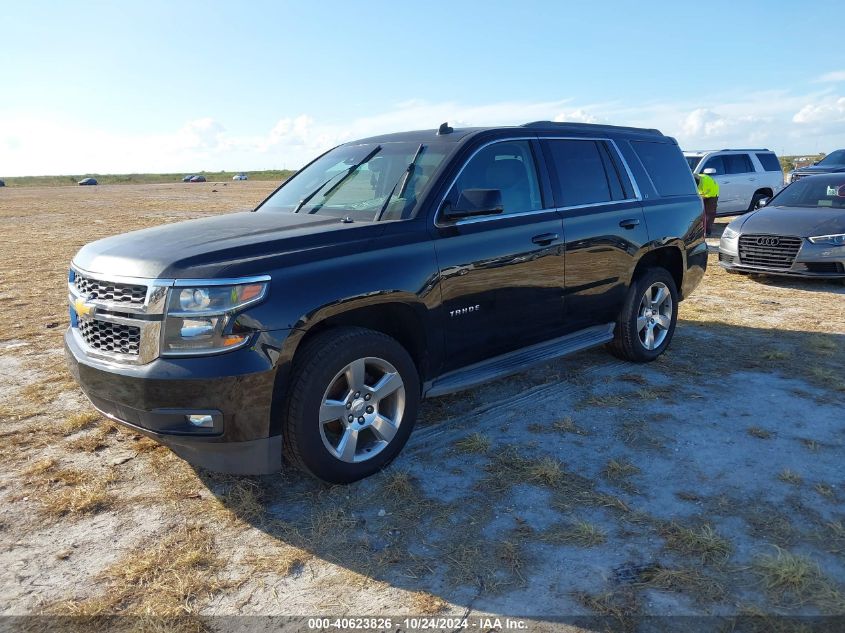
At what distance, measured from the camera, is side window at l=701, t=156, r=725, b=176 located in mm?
15594

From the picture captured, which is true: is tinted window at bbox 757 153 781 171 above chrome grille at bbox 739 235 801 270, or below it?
above

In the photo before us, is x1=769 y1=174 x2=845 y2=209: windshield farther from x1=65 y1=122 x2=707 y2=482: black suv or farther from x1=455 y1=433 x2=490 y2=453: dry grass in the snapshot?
x1=455 y1=433 x2=490 y2=453: dry grass

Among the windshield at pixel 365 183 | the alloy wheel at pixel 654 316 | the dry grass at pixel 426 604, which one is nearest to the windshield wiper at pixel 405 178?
the windshield at pixel 365 183

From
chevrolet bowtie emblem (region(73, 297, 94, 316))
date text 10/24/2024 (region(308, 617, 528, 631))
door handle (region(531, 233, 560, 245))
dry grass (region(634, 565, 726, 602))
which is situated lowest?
date text 10/24/2024 (region(308, 617, 528, 631))

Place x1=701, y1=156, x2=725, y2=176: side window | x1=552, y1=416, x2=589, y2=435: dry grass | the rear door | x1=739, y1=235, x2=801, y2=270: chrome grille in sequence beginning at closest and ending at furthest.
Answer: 1. x1=552, y1=416, x2=589, y2=435: dry grass
2. the rear door
3. x1=739, y1=235, x2=801, y2=270: chrome grille
4. x1=701, y1=156, x2=725, y2=176: side window

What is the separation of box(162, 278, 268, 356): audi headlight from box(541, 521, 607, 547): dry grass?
175 centimetres

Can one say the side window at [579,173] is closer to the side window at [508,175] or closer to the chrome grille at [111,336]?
the side window at [508,175]

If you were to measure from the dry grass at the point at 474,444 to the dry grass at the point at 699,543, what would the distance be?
3.99 feet

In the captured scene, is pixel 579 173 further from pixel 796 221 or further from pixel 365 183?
pixel 796 221

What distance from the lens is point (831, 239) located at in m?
8.77

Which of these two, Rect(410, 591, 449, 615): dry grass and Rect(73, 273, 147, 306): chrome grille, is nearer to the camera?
Rect(410, 591, 449, 615): dry grass

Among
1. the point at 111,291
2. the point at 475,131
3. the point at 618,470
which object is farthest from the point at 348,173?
the point at 618,470

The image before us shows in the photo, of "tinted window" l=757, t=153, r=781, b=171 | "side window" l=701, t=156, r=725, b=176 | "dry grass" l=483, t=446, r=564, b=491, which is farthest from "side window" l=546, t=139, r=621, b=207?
"tinted window" l=757, t=153, r=781, b=171

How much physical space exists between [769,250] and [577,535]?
25.5 feet
